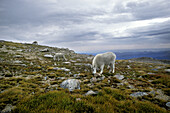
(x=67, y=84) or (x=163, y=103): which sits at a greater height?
(x=67, y=84)

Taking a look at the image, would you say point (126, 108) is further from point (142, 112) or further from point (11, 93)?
point (11, 93)

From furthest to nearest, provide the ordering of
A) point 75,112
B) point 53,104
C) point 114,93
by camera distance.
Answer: point 114,93 < point 53,104 < point 75,112

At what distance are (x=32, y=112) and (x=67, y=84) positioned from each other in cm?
361

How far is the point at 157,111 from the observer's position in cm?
394

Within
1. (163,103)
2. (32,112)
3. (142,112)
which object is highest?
(32,112)

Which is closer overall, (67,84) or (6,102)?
(6,102)

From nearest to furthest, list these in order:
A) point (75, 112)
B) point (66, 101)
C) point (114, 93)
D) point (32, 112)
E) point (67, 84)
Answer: point (32, 112)
point (75, 112)
point (66, 101)
point (114, 93)
point (67, 84)

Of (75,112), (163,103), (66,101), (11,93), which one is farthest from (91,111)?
(11,93)

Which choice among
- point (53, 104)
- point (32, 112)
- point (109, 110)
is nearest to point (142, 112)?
point (109, 110)

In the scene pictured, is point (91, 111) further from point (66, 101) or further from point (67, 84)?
point (67, 84)

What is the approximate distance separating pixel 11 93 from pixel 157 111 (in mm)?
9033

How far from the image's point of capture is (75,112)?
12.4ft

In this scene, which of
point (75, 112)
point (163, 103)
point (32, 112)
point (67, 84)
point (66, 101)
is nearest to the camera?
point (32, 112)

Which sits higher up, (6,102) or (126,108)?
(6,102)
